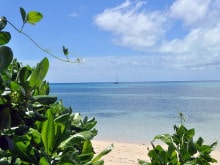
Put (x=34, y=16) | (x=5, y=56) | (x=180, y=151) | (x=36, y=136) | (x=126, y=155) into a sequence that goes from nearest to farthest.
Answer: (x=5, y=56)
(x=36, y=136)
(x=34, y=16)
(x=180, y=151)
(x=126, y=155)

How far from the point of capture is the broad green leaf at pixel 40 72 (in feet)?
2.71

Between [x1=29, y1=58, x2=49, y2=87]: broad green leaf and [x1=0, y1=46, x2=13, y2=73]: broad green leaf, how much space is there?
0.11 metres

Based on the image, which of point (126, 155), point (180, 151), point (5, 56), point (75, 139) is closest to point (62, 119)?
point (75, 139)

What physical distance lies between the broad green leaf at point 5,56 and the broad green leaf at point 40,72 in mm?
111

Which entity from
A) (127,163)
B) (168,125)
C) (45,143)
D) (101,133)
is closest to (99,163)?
(45,143)

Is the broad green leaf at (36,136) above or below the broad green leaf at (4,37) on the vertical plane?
below

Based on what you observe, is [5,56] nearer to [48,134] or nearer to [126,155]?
[48,134]

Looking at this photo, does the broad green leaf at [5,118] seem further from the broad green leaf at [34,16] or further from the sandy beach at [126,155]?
the sandy beach at [126,155]

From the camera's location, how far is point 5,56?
72cm

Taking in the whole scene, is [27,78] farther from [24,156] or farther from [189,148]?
[189,148]

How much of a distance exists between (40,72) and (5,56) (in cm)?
13

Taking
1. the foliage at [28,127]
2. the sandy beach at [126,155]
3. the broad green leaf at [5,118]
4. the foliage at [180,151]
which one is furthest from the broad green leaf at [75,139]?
the sandy beach at [126,155]

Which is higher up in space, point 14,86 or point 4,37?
point 4,37

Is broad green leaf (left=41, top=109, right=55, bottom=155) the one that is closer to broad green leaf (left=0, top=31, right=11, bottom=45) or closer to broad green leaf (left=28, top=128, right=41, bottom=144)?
broad green leaf (left=28, top=128, right=41, bottom=144)
